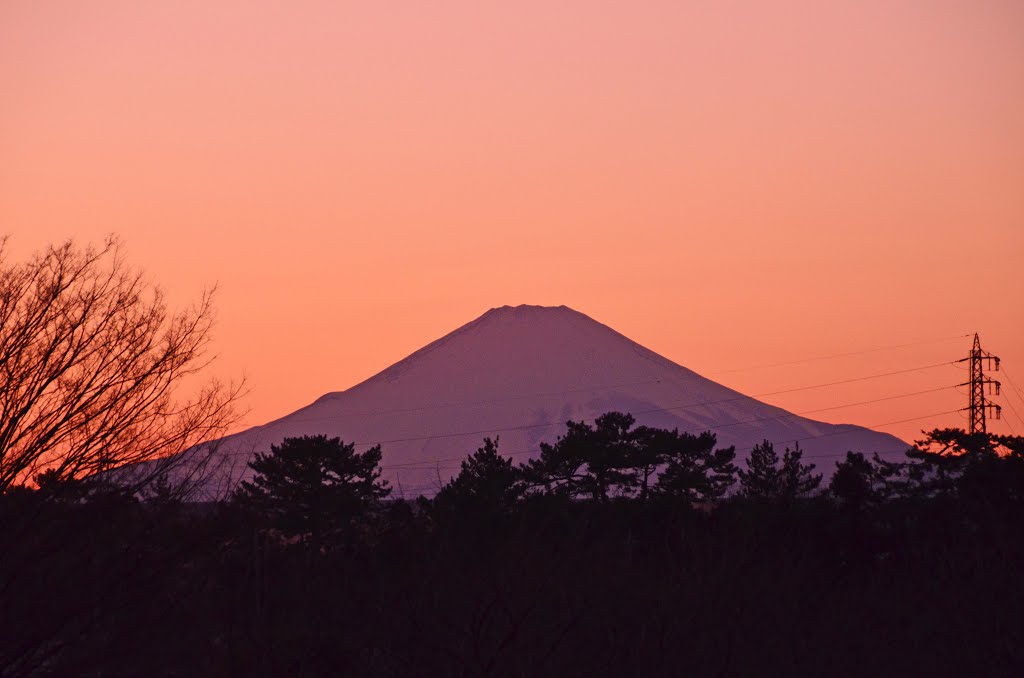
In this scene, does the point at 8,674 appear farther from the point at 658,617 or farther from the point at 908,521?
the point at 908,521

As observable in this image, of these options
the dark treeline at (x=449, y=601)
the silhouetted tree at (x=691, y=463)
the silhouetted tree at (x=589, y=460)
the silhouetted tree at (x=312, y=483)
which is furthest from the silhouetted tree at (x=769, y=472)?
the dark treeline at (x=449, y=601)

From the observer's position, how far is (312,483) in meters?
51.4

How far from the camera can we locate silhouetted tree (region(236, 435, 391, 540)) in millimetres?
49125

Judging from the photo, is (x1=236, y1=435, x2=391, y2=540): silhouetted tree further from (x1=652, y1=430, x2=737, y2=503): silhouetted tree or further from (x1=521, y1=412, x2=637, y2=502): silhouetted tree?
(x1=652, y1=430, x2=737, y2=503): silhouetted tree

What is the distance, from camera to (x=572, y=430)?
6078 centimetres

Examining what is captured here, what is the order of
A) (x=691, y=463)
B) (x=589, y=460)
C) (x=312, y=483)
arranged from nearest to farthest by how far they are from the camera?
1. (x=312, y=483)
2. (x=589, y=460)
3. (x=691, y=463)

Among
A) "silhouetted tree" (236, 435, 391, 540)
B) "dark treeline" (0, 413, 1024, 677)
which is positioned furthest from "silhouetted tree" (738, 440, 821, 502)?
"dark treeline" (0, 413, 1024, 677)

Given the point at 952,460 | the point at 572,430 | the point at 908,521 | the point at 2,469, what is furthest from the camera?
the point at 572,430

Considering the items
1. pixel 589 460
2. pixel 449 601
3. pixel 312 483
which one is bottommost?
pixel 449 601

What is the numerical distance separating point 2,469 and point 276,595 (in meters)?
2.98

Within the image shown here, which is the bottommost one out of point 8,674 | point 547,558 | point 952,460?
point 8,674

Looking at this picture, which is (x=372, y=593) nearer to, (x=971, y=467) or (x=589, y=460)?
(x=971, y=467)

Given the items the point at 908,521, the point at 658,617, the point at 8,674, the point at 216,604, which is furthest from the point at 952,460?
the point at 8,674

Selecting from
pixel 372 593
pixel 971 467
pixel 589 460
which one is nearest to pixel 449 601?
pixel 372 593
